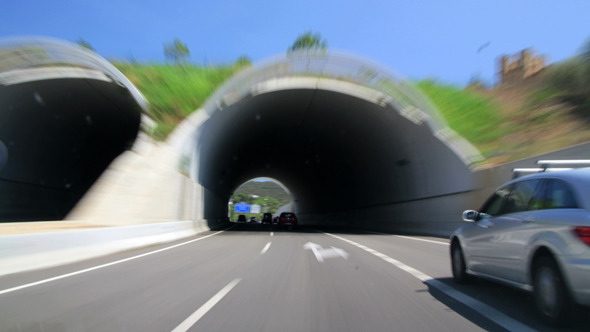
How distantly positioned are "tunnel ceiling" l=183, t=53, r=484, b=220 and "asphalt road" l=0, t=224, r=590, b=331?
14.6 m

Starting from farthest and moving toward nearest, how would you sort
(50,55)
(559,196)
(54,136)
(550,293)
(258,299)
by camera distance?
(54,136) → (50,55) → (258,299) → (559,196) → (550,293)

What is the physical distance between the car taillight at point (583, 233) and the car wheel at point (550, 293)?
485mm

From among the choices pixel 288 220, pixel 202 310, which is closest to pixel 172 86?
pixel 288 220

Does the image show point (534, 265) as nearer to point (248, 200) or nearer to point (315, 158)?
point (315, 158)

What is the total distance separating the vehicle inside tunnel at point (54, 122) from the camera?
21141 millimetres

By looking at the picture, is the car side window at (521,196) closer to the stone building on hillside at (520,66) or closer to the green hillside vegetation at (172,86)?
the green hillside vegetation at (172,86)

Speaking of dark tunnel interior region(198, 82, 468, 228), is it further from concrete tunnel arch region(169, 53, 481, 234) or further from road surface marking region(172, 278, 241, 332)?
road surface marking region(172, 278, 241, 332)

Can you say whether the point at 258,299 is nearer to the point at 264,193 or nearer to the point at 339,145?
the point at 339,145

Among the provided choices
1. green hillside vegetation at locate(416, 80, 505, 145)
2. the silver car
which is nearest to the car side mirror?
the silver car

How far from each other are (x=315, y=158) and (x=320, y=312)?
3695 centimetres

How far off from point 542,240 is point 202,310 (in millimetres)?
4386

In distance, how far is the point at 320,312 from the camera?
6094mm

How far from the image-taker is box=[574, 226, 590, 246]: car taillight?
4616mm

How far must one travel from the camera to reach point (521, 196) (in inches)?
249
